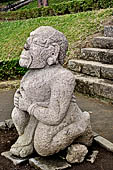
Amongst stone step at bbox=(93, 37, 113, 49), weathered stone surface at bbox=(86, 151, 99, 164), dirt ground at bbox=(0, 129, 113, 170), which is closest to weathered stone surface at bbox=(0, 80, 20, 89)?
stone step at bbox=(93, 37, 113, 49)

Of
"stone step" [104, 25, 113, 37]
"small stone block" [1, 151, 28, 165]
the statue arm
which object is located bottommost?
"small stone block" [1, 151, 28, 165]

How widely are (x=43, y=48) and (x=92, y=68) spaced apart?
4.16 meters

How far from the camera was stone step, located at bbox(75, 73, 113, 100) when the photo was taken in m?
7.12

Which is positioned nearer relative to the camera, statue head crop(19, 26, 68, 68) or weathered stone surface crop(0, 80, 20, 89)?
statue head crop(19, 26, 68, 68)

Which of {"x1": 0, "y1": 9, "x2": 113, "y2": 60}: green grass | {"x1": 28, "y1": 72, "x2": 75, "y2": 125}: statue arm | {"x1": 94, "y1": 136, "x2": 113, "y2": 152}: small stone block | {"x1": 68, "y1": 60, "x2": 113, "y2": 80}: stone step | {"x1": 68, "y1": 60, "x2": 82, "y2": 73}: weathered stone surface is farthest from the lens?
{"x1": 0, "y1": 9, "x2": 113, "y2": 60}: green grass

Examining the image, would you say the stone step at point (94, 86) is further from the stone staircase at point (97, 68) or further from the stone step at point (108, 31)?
the stone step at point (108, 31)

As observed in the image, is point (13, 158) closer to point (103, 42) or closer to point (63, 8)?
point (103, 42)

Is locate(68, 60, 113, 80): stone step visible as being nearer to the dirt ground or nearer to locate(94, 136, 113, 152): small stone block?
locate(94, 136, 113, 152): small stone block

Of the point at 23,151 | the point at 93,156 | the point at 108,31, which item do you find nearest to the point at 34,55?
the point at 23,151

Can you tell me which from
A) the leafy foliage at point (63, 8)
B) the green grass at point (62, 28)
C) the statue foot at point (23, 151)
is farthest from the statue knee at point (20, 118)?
the leafy foliage at point (63, 8)

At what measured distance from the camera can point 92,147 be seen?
4.52 meters

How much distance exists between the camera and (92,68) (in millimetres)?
7906

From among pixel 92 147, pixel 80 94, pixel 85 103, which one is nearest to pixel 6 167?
pixel 92 147

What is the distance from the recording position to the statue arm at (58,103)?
12.5 ft
